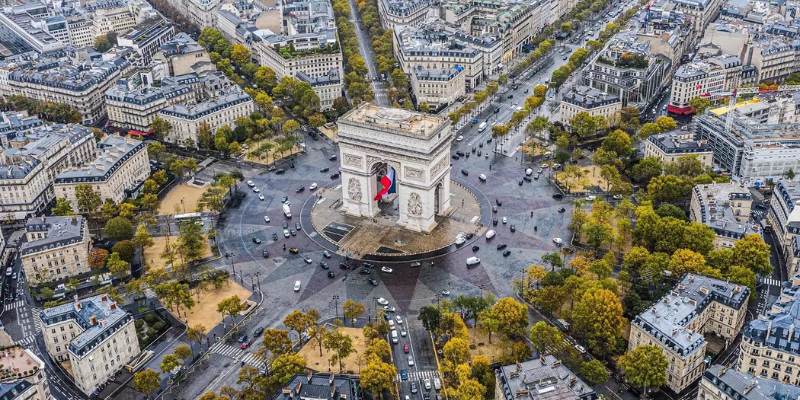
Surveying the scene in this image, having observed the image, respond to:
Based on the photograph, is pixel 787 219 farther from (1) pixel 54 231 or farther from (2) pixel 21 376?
(1) pixel 54 231

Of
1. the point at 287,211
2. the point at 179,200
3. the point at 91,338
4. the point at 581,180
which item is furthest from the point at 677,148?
the point at 91,338

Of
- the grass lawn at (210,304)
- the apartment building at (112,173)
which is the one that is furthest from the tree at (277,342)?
the apartment building at (112,173)

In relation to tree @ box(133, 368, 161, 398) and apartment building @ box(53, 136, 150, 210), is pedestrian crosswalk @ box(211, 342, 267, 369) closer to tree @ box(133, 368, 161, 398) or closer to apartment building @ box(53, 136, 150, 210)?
tree @ box(133, 368, 161, 398)

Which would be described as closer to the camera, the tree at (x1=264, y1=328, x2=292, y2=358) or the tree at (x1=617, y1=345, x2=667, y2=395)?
the tree at (x1=617, y1=345, x2=667, y2=395)

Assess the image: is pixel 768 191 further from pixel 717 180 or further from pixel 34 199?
pixel 34 199

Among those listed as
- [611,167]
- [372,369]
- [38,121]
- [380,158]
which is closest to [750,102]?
[611,167]

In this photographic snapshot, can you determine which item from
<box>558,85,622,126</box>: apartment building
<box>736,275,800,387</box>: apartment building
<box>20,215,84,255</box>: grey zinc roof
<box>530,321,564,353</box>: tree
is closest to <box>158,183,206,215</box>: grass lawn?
<box>20,215,84,255</box>: grey zinc roof

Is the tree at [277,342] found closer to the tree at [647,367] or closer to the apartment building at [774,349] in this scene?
the tree at [647,367]
